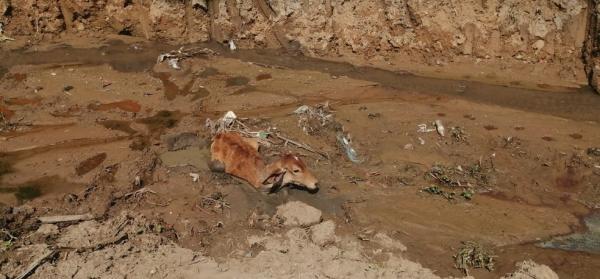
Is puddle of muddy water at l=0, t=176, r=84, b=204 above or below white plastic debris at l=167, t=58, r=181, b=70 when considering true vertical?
below

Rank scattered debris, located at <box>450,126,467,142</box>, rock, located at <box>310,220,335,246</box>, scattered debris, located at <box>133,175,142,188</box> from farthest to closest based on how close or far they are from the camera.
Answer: scattered debris, located at <box>450,126,467,142</box>, scattered debris, located at <box>133,175,142,188</box>, rock, located at <box>310,220,335,246</box>

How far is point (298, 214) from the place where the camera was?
6156mm

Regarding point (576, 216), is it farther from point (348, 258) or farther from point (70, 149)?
point (70, 149)

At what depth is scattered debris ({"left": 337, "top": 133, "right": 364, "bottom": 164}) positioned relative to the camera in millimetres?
7281

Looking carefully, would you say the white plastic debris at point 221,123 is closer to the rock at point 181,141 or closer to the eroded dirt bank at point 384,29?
the rock at point 181,141

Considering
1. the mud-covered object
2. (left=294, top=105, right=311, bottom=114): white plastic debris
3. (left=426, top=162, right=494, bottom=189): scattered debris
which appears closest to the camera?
(left=426, top=162, right=494, bottom=189): scattered debris

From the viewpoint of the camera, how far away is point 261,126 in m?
7.71

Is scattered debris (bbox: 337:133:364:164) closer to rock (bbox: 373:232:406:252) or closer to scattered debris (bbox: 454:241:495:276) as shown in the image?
rock (bbox: 373:232:406:252)

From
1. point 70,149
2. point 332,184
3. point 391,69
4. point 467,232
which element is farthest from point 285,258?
point 391,69

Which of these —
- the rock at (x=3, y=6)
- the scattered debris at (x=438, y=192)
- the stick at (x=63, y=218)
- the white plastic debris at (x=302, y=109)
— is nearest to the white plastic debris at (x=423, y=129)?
the scattered debris at (x=438, y=192)

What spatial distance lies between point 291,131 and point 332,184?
1.27 m

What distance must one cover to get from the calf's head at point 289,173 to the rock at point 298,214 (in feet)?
0.98

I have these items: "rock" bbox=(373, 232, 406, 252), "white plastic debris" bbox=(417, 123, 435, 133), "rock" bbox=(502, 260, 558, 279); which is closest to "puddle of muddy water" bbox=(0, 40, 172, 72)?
"white plastic debris" bbox=(417, 123, 435, 133)

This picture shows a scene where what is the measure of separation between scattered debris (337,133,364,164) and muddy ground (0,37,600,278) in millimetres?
77
